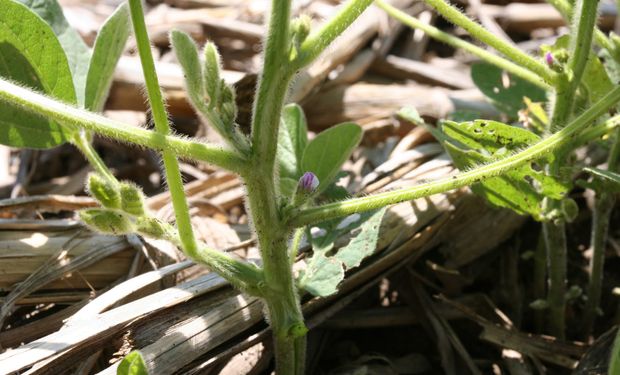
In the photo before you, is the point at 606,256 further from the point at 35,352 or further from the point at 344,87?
the point at 35,352

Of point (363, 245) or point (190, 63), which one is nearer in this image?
point (190, 63)

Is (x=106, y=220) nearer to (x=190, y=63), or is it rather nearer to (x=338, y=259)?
(x=190, y=63)

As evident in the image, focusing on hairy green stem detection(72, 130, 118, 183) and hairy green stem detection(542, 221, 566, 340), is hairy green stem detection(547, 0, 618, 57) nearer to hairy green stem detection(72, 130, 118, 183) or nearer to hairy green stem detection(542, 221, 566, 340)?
hairy green stem detection(542, 221, 566, 340)

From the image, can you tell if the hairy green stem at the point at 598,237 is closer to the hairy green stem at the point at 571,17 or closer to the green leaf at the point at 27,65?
the hairy green stem at the point at 571,17

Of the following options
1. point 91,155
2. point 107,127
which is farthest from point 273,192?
point 91,155

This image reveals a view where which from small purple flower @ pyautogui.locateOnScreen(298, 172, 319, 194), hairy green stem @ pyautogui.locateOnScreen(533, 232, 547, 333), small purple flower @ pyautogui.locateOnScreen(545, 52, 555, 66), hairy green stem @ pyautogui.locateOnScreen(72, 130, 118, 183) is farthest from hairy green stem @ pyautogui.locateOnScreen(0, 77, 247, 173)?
hairy green stem @ pyautogui.locateOnScreen(533, 232, 547, 333)

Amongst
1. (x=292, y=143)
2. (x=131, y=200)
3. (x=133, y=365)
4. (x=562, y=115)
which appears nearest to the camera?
(x=133, y=365)
